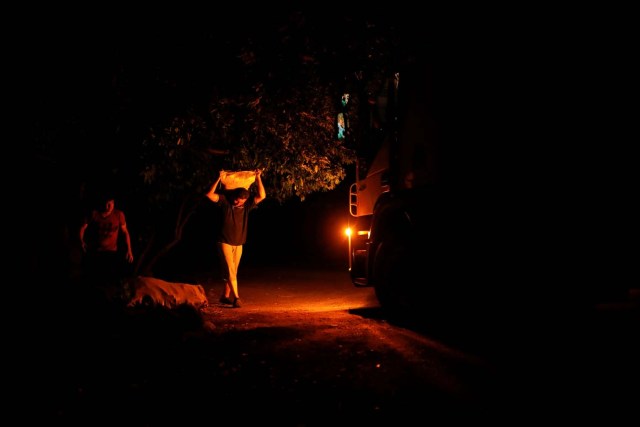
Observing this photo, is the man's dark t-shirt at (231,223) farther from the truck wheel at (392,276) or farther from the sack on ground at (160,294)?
the truck wheel at (392,276)

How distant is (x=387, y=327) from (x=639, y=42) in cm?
384

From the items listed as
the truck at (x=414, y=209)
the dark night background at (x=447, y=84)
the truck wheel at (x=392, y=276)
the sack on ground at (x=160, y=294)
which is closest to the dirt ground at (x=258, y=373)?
the truck wheel at (x=392, y=276)

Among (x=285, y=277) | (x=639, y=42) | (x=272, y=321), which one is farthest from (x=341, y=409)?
(x=285, y=277)

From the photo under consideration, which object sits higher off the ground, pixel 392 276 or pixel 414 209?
pixel 414 209

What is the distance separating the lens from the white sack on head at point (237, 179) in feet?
25.8

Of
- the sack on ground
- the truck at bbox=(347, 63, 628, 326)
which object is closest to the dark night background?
the truck at bbox=(347, 63, 628, 326)

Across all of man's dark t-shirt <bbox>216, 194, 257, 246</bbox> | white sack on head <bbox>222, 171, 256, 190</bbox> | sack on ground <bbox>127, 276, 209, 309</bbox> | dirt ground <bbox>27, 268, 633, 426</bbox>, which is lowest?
dirt ground <bbox>27, 268, 633, 426</bbox>

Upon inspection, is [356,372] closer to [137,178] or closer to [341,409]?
[341,409]

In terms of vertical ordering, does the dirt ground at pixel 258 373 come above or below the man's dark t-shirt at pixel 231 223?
below

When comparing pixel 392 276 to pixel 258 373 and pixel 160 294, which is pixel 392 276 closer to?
pixel 258 373

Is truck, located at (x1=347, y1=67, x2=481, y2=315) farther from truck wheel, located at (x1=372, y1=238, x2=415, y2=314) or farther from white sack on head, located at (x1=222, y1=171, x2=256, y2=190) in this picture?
white sack on head, located at (x1=222, y1=171, x2=256, y2=190)

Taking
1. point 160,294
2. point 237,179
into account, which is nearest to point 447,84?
point 237,179

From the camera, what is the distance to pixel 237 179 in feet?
25.9

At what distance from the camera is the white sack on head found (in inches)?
309
